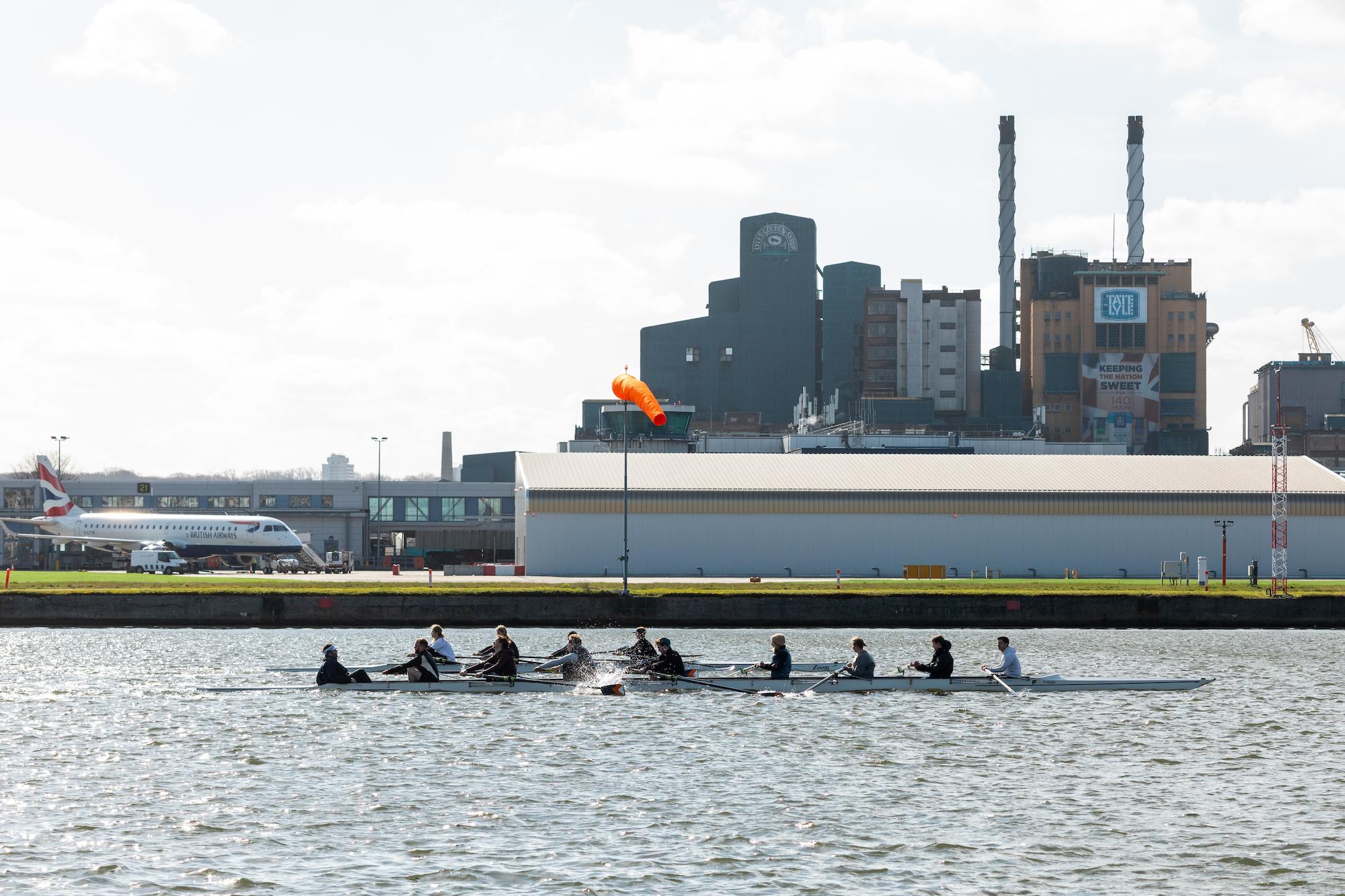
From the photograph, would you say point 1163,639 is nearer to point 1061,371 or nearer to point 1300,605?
point 1300,605

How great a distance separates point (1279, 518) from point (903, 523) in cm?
2476

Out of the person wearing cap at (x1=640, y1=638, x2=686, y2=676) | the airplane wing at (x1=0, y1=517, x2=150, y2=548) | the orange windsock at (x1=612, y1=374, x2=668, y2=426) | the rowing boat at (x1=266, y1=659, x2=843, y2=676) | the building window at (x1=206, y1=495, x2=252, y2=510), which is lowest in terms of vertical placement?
the rowing boat at (x1=266, y1=659, x2=843, y2=676)

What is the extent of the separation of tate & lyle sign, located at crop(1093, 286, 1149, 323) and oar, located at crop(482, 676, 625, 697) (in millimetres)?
158078

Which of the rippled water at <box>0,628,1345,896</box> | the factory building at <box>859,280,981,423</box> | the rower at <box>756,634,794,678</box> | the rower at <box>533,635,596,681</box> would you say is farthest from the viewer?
the factory building at <box>859,280,981,423</box>

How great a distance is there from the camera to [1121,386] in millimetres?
190125

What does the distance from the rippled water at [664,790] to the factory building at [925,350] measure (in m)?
145

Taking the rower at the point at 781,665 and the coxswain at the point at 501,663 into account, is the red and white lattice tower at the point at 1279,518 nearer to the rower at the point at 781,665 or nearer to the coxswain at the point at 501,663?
the rower at the point at 781,665

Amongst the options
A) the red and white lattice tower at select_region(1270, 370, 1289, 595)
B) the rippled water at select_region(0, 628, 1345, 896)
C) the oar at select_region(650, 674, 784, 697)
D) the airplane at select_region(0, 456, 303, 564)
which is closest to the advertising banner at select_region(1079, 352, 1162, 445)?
the red and white lattice tower at select_region(1270, 370, 1289, 595)

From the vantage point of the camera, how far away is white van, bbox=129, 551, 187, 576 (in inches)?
4432

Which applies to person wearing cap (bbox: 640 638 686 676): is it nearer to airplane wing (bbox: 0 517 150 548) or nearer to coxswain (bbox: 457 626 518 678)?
coxswain (bbox: 457 626 518 678)

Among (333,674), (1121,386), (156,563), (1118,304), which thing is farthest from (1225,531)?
(1118,304)

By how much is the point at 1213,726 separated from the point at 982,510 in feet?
194

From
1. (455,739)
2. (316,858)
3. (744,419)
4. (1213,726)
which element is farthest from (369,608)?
(744,419)

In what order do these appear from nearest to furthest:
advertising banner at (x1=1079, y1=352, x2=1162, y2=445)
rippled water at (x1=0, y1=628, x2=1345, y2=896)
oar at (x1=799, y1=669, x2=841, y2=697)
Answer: rippled water at (x1=0, y1=628, x2=1345, y2=896) < oar at (x1=799, y1=669, x2=841, y2=697) < advertising banner at (x1=1079, y1=352, x2=1162, y2=445)
